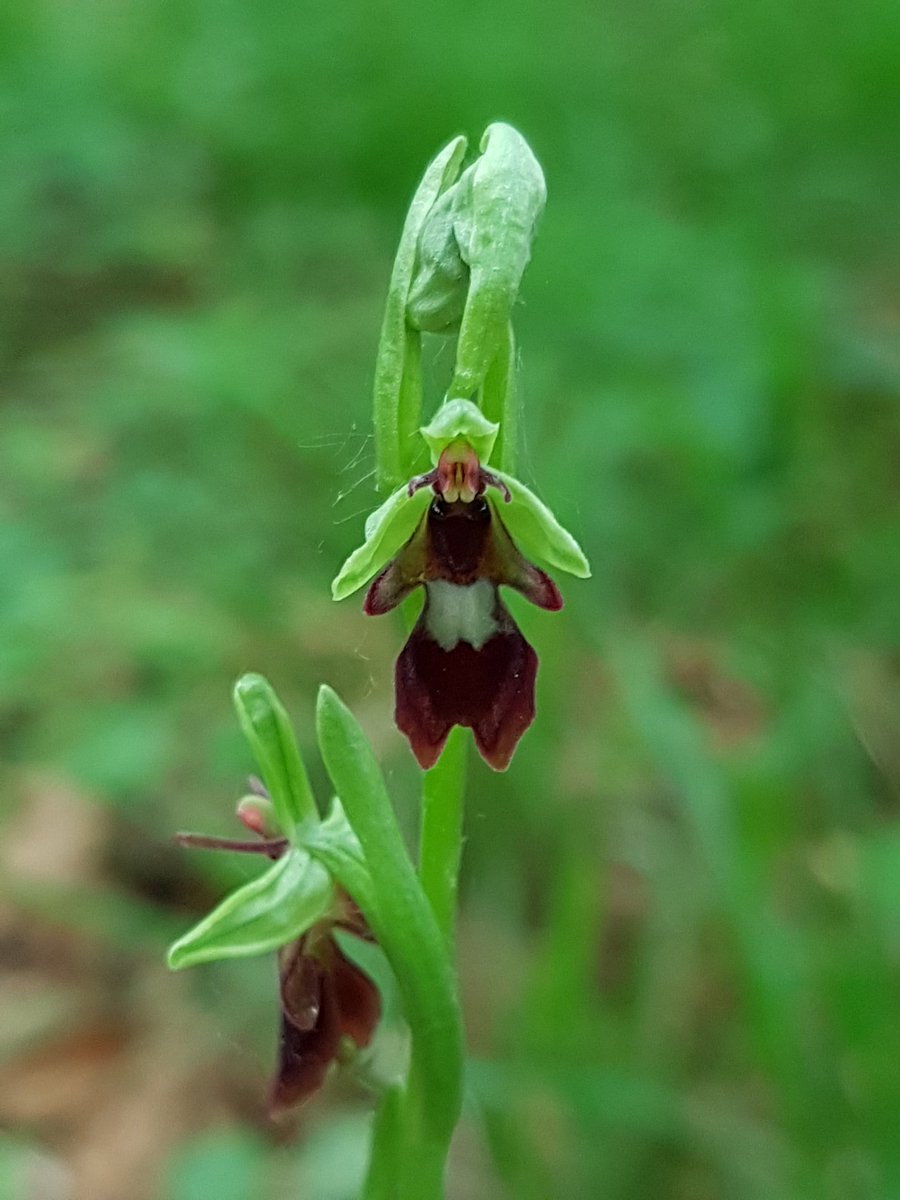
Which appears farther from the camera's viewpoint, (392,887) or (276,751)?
(276,751)

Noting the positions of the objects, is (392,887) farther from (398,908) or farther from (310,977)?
(310,977)

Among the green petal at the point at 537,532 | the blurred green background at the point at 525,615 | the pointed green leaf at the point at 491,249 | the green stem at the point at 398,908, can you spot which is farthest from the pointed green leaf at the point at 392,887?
the blurred green background at the point at 525,615

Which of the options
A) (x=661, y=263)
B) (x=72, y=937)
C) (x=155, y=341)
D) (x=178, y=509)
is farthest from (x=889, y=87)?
(x=72, y=937)

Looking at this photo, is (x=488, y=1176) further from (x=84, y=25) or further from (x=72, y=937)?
(x=84, y=25)

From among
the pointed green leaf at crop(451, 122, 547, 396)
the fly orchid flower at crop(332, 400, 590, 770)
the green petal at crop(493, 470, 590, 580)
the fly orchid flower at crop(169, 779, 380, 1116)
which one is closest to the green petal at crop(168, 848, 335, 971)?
the fly orchid flower at crop(169, 779, 380, 1116)

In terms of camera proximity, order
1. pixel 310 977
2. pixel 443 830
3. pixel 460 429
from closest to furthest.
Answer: pixel 460 429
pixel 443 830
pixel 310 977

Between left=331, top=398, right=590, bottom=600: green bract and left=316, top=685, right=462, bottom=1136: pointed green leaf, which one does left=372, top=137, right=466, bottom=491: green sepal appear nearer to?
left=331, top=398, right=590, bottom=600: green bract

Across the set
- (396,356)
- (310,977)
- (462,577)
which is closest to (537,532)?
(462,577)
